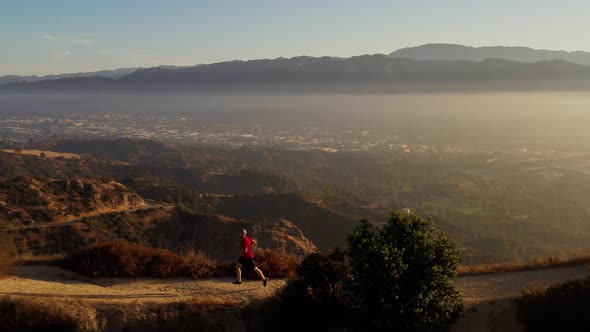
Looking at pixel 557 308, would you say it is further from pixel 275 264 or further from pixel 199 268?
pixel 199 268

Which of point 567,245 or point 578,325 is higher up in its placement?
point 578,325

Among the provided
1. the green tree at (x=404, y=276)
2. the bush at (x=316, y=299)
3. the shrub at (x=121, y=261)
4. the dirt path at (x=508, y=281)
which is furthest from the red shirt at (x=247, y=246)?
the dirt path at (x=508, y=281)

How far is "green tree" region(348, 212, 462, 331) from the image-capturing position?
30.3 feet

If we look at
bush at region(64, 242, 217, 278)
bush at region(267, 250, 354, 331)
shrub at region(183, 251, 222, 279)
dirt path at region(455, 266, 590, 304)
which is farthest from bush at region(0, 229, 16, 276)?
dirt path at region(455, 266, 590, 304)

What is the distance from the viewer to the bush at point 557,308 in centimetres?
921

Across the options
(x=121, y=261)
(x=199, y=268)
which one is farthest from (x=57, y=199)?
(x=199, y=268)

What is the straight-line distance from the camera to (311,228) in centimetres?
4928

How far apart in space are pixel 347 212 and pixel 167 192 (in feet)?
75.2

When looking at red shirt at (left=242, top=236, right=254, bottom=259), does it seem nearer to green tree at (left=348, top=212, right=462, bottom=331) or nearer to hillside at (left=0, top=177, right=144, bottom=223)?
green tree at (left=348, top=212, right=462, bottom=331)

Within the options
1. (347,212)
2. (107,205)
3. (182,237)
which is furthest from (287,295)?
(347,212)

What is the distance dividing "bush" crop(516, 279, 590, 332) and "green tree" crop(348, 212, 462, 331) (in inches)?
62.1

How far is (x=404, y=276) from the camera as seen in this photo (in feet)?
31.2

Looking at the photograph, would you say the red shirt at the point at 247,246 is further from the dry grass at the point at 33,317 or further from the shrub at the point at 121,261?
the dry grass at the point at 33,317

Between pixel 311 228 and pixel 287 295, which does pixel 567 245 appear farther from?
pixel 287 295
